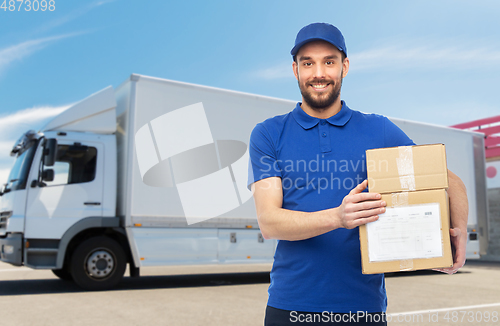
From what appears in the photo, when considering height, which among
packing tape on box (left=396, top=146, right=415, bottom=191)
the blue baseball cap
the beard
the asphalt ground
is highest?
the blue baseball cap

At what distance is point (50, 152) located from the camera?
768cm

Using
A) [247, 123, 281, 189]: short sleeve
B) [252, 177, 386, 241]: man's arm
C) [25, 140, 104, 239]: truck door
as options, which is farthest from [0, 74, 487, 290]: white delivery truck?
[252, 177, 386, 241]: man's arm

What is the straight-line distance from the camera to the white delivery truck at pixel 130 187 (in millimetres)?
7699

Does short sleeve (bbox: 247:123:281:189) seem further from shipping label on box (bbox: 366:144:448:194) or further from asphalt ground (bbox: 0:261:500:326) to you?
asphalt ground (bbox: 0:261:500:326)

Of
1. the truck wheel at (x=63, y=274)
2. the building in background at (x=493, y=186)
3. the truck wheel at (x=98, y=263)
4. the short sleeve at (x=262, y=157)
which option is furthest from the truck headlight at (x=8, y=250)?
the building in background at (x=493, y=186)

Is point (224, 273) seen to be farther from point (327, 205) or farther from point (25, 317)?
point (327, 205)

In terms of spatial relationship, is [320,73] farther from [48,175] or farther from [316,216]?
→ [48,175]

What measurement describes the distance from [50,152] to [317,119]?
6.95 m

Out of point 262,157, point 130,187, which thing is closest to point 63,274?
point 130,187

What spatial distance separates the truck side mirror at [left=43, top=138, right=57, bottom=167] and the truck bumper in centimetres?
128

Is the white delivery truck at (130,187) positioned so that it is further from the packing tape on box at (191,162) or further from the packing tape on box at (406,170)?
the packing tape on box at (406,170)

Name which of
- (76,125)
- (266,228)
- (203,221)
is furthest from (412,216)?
(76,125)

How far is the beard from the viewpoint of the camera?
1.75m

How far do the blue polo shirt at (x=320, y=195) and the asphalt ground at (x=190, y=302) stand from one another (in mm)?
4086
